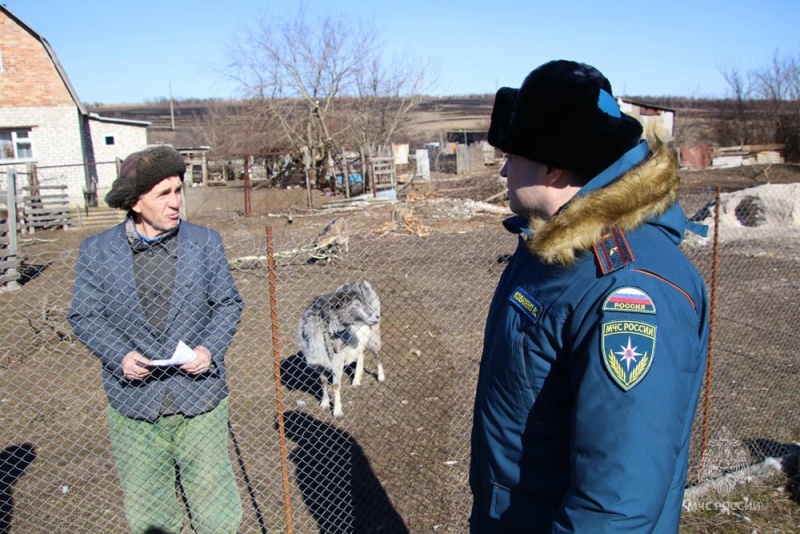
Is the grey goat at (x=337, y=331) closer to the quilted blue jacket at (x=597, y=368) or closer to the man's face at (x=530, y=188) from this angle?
the quilted blue jacket at (x=597, y=368)

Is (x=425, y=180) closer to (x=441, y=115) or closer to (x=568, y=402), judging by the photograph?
(x=568, y=402)

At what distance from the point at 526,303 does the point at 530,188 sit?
1.02 ft

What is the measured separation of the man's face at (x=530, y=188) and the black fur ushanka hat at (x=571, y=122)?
36 mm

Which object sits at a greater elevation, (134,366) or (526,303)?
(526,303)

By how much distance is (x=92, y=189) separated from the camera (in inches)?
873

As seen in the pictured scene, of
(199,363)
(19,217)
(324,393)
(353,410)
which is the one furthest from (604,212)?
(19,217)

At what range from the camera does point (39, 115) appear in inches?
870

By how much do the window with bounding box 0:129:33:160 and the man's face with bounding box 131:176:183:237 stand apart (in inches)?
944

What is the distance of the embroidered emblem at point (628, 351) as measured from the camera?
1183mm

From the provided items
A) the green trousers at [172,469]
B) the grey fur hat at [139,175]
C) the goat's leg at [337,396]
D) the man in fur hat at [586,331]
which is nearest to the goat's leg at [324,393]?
the goat's leg at [337,396]

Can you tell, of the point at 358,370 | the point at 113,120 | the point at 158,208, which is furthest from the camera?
the point at 113,120

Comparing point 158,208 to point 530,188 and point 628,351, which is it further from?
point 628,351

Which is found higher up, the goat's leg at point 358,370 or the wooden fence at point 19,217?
the wooden fence at point 19,217

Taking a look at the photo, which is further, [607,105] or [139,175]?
[139,175]
